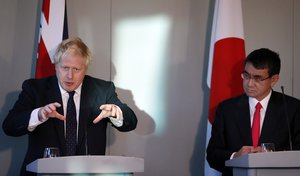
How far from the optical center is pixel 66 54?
308 centimetres

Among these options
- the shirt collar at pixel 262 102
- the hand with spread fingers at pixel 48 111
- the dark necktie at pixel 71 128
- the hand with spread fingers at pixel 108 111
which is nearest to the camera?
the hand with spread fingers at pixel 48 111

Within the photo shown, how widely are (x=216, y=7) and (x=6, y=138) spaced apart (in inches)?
76.8

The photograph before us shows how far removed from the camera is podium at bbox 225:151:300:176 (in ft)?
7.03

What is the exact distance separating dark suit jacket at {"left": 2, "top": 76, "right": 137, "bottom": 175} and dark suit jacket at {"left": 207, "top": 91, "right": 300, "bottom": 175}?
1.88ft

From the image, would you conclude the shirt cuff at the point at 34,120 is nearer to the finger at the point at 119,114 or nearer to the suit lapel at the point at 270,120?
the finger at the point at 119,114

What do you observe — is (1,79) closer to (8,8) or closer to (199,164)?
(8,8)

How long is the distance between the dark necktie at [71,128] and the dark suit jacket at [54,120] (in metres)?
0.03

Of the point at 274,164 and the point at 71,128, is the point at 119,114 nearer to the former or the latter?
the point at 71,128

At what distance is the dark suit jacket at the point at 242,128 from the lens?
3.04 meters

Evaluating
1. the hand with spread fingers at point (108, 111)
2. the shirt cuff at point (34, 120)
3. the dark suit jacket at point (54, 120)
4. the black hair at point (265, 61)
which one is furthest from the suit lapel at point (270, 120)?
the shirt cuff at point (34, 120)

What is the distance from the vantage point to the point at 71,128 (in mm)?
3008

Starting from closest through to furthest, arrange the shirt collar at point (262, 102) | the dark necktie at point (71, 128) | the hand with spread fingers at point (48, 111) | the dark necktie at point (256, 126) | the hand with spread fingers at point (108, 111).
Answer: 1. the hand with spread fingers at point (48, 111)
2. the hand with spread fingers at point (108, 111)
3. the dark necktie at point (71, 128)
4. the dark necktie at point (256, 126)
5. the shirt collar at point (262, 102)

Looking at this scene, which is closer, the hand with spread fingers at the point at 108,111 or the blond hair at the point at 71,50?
the hand with spread fingers at the point at 108,111

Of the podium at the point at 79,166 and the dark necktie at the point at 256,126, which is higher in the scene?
the dark necktie at the point at 256,126
